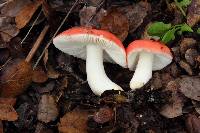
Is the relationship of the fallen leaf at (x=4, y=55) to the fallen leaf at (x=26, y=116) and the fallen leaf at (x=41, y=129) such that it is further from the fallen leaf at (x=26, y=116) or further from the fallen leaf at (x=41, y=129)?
the fallen leaf at (x=41, y=129)

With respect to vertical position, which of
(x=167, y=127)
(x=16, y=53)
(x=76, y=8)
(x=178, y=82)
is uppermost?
(x=76, y=8)

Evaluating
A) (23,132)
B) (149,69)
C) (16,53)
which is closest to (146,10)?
(149,69)

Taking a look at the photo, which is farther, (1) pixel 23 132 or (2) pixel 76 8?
(2) pixel 76 8

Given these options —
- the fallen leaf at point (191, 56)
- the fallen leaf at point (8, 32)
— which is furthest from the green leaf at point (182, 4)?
the fallen leaf at point (8, 32)

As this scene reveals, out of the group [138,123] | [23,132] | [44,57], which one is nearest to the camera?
[138,123]

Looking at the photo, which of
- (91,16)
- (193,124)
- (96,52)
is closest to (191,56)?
(193,124)

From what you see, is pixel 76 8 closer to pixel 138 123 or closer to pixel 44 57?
pixel 44 57
